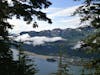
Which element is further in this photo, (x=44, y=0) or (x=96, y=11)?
(x=96, y=11)

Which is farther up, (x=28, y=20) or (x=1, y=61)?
(x=28, y=20)

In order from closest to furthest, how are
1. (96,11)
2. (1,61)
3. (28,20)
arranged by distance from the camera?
(28,20)
(96,11)
(1,61)

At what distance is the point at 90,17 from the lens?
15352 millimetres

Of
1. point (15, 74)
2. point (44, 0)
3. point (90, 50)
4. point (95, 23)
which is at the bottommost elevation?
point (15, 74)

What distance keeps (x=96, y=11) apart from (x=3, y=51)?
4.91 metres

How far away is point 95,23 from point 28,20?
3.35 meters

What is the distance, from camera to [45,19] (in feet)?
45.8

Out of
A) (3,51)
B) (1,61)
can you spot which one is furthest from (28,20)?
(1,61)

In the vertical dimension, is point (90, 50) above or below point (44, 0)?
below

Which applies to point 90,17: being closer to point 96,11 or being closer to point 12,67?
point 96,11

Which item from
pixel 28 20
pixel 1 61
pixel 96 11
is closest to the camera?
pixel 28 20

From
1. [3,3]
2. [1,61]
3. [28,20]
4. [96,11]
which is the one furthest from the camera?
[1,61]

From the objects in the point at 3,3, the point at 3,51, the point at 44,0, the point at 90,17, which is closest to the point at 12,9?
the point at 3,3

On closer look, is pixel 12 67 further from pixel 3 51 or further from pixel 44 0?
pixel 44 0
